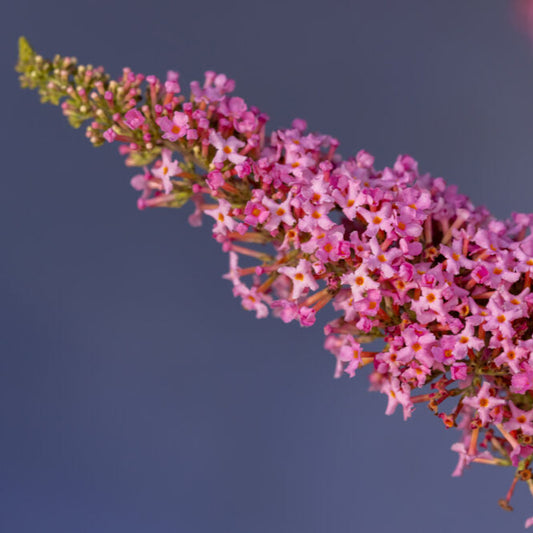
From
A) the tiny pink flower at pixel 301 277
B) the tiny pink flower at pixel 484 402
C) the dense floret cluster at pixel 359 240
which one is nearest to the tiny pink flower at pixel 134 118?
the dense floret cluster at pixel 359 240

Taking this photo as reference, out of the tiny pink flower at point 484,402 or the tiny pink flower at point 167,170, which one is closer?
the tiny pink flower at point 484,402

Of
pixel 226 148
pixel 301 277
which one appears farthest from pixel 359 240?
pixel 226 148

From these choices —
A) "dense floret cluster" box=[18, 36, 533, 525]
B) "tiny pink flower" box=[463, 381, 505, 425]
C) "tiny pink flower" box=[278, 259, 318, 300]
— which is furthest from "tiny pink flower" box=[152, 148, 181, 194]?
"tiny pink flower" box=[463, 381, 505, 425]

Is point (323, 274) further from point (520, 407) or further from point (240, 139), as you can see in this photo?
point (520, 407)

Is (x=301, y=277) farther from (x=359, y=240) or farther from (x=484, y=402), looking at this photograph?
(x=484, y=402)

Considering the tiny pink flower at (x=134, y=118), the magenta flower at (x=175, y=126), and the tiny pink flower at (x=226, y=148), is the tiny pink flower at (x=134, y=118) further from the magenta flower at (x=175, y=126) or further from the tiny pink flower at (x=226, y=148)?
the tiny pink flower at (x=226, y=148)

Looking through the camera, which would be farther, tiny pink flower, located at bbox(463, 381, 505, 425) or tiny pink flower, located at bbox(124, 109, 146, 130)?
tiny pink flower, located at bbox(124, 109, 146, 130)

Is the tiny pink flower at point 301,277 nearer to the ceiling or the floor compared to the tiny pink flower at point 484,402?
nearer to the ceiling

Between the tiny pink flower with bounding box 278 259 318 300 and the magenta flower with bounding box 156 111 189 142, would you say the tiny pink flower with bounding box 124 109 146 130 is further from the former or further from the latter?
the tiny pink flower with bounding box 278 259 318 300

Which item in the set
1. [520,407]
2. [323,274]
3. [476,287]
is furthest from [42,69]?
[520,407]
